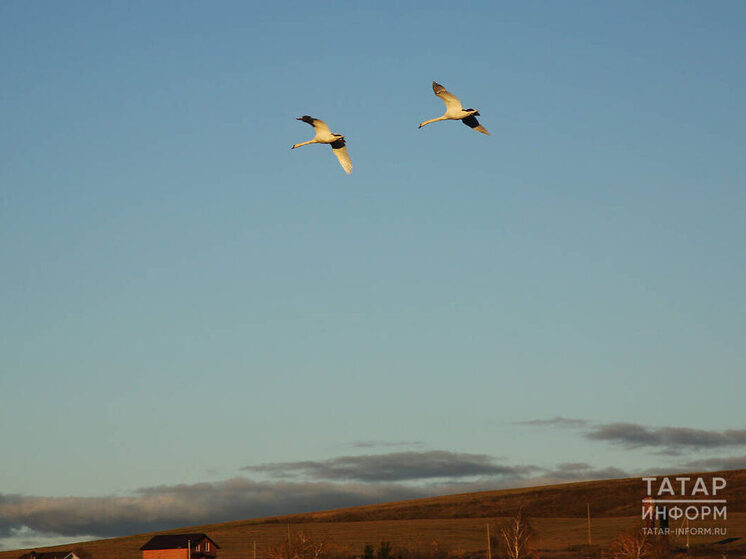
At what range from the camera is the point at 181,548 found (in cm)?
12794

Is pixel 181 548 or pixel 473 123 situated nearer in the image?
pixel 473 123

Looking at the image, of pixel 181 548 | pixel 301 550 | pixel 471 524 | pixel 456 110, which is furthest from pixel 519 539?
pixel 456 110

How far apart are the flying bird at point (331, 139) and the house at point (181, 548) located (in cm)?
7955

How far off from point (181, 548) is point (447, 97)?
3311 inches

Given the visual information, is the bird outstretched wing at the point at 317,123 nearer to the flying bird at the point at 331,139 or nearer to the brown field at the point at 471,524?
the flying bird at the point at 331,139

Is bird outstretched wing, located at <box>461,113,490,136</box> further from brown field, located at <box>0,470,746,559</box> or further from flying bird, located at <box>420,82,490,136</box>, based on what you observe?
brown field, located at <box>0,470,746,559</box>

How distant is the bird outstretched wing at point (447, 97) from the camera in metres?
57.2

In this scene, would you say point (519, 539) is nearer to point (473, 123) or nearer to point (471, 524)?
point (471, 524)

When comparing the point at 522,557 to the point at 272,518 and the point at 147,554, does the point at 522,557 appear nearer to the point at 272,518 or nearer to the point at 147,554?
the point at 147,554

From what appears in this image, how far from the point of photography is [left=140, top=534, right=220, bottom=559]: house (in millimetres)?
127688

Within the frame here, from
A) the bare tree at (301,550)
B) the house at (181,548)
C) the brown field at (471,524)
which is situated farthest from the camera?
the house at (181,548)

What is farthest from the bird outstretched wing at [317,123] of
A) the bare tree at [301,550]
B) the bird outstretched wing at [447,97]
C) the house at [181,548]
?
the house at [181,548]

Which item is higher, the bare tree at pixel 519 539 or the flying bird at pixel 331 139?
the flying bird at pixel 331 139

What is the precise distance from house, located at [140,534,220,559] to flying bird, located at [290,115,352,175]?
79.6 metres
